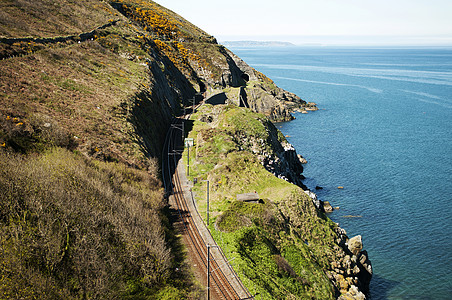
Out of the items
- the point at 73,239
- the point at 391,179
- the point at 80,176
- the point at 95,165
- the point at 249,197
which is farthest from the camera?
the point at 391,179

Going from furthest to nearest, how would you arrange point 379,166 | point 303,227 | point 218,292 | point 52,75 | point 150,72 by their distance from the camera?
point 379,166, point 150,72, point 52,75, point 303,227, point 218,292

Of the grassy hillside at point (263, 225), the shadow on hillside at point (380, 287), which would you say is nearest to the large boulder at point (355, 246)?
the grassy hillside at point (263, 225)

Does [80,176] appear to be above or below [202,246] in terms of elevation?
above

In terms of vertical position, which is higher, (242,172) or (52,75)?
(52,75)

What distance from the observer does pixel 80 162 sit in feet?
109

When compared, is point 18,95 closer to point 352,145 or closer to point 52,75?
point 52,75

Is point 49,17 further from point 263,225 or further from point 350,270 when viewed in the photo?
point 350,270

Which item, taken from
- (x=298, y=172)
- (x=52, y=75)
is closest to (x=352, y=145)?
(x=298, y=172)

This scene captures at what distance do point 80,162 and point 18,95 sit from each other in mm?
17681

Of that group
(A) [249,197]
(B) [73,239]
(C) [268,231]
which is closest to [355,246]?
(C) [268,231]

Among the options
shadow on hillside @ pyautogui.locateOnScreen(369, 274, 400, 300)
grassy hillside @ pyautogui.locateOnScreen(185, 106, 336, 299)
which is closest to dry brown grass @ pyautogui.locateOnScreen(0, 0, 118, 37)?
grassy hillside @ pyautogui.locateOnScreen(185, 106, 336, 299)

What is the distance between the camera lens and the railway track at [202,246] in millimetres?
27344

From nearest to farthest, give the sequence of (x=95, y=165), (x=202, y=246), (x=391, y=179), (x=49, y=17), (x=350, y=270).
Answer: (x=202, y=246)
(x=95, y=165)
(x=350, y=270)
(x=391, y=179)
(x=49, y=17)

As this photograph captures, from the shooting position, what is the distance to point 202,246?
33.2 metres
